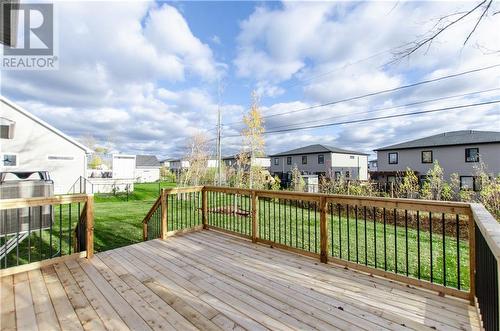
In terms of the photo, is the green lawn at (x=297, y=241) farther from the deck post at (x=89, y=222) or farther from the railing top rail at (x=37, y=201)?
the railing top rail at (x=37, y=201)

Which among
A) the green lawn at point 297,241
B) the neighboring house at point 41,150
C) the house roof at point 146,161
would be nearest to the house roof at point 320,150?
the green lawn at point 297,241

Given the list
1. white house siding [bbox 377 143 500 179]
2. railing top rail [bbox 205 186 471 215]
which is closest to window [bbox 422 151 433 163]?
white house siding [bbox 377 143 500 179]

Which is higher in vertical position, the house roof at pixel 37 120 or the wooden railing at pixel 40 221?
the house roof at pixel 37 120

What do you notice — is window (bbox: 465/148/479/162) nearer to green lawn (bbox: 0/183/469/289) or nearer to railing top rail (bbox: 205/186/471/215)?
green lawn (bbox: 0/183/469/289)

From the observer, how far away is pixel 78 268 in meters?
3.12

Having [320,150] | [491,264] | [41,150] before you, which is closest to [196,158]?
[41,150]

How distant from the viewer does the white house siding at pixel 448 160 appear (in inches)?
677

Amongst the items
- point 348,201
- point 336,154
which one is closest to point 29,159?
point 348,201

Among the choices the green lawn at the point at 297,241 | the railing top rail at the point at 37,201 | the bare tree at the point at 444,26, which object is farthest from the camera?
the green lawn at the point at 297,241

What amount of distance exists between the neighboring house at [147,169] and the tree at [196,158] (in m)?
29.5

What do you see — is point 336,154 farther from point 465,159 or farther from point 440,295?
point 440,295

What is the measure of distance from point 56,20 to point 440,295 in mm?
8760

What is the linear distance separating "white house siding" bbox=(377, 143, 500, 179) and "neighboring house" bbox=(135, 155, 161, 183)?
124 feet

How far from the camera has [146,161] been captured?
148ft
